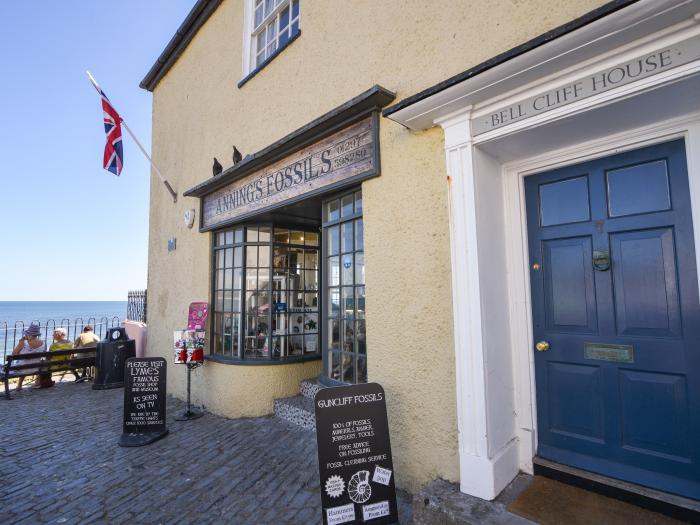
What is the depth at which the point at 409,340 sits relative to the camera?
10.3ft

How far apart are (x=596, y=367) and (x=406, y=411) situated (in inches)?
57.4

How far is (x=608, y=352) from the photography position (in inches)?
98.9

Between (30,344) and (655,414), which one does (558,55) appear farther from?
(30,344)

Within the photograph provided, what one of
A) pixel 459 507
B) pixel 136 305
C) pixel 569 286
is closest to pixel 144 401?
pixel 459 507

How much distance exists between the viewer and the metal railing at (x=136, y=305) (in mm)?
11119

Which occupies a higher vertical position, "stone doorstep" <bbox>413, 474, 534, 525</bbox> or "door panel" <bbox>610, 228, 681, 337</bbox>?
"door panel" <bbox>610, 228, 681, 337</bbox>

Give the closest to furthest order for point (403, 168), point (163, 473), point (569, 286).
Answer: point (569, 286)
point (403, 168)
point (163, 473)

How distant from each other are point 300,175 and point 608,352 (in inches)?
138

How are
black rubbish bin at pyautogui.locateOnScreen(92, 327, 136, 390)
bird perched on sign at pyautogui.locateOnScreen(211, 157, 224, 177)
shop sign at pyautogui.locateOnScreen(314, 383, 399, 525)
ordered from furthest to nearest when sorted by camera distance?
black rubbish bin at pyautogui.locateOnScreen(92, 327, 136, 390) → bird perched on sign at pyautogui.locateOnScreen(211, 157, 224, 177) → shop sign at pyautogui.locateOnScreen(314, 383, 399, 525)

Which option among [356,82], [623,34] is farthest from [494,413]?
[356,82]

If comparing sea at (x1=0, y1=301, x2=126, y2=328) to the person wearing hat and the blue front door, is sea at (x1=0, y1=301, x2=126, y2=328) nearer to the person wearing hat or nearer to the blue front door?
the person wearing hat

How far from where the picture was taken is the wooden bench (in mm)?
7117

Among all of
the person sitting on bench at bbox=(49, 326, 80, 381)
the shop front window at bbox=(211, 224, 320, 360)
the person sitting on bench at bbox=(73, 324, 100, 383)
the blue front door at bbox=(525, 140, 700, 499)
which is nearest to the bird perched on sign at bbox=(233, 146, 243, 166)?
the shop front window at bbox=(211, 224, 320, 360)

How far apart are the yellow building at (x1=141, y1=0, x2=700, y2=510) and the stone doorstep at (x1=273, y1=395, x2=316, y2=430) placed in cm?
70
